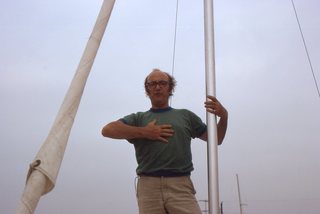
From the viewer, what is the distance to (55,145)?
4.77 feet

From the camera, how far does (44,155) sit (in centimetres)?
140

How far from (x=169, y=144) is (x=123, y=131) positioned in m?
0.30

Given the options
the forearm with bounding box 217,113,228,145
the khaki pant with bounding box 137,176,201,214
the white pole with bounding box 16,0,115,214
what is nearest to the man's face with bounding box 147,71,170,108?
the forearm with bounding box 217,113,228,145

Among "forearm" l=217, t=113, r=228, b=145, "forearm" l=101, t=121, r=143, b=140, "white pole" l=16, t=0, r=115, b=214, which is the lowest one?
"white pole" l=16, t=0, r=115, b=214

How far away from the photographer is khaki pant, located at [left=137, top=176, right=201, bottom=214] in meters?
2.29

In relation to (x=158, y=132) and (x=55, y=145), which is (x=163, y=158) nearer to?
(x=158, y=132)

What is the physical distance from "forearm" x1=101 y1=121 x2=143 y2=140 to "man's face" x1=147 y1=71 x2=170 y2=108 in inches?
13.3

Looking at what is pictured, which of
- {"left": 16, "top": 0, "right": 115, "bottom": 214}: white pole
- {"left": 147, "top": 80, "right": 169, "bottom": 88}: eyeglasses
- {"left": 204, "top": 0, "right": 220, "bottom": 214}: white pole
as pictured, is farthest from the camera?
{"left": 147, "top": 80, "right": 169, "bottom": 88}: eyeglasses

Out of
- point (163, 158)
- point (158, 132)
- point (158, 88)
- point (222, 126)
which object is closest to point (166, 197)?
point (163, 158)

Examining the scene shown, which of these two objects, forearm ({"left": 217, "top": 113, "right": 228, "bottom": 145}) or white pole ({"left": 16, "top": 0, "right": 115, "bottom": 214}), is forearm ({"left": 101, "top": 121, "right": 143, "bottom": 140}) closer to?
forearm ({"left": 217, "top": 113, "right": 228, "bottom": 145})

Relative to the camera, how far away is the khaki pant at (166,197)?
7.52 ft

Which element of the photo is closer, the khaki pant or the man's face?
the khaki pant

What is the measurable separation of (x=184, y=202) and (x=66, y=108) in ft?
3.52

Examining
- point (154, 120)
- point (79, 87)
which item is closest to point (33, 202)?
point (79, 87)
